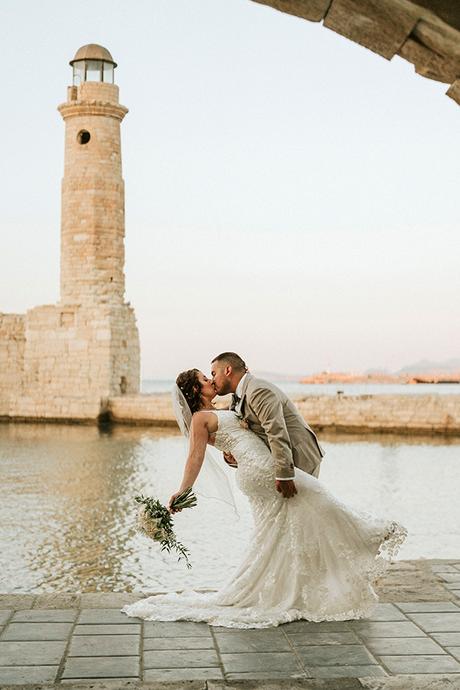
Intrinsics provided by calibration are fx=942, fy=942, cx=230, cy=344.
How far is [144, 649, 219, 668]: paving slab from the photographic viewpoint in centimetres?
372

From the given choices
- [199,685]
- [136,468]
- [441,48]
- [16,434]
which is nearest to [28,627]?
[199,685]

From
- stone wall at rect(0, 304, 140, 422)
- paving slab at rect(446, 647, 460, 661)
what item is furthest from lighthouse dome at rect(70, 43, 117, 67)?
paving slab at rect(446, 647, 460, 661)

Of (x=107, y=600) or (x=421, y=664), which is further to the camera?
(x=107, y=600)

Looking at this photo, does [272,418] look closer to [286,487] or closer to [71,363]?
[286,487]

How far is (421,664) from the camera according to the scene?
12.2ft

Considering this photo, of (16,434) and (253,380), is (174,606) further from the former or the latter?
(16,434)

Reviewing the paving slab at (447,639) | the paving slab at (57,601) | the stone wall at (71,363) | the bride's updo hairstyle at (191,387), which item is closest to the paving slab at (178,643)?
the paving slab at (57,601)

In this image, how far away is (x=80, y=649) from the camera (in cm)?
390

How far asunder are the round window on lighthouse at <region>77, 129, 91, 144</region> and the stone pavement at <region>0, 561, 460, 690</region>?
20.9m

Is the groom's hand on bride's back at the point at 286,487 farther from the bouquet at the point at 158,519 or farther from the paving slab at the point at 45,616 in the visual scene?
the paving slab at the point at 45,616

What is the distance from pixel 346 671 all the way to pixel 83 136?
73.2 ft

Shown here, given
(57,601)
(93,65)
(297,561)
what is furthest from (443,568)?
(93,65)

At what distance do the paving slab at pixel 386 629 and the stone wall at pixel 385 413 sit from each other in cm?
1732

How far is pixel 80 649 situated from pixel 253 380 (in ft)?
4.91
